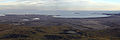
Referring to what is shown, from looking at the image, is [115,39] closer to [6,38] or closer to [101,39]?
[101,39]

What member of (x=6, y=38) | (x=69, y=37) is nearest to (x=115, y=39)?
(x=69, y=37)

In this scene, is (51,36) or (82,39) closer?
(82,39)

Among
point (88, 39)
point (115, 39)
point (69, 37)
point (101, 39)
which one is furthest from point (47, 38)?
point (115, 39)

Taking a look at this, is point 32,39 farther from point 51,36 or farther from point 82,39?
point 82,39

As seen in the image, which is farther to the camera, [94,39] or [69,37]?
[69,37]

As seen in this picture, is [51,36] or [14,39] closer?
[14,39]

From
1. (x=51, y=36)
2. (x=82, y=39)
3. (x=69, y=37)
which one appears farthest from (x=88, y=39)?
(x=51, y=36)

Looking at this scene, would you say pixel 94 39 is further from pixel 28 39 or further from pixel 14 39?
pixel 14 39
